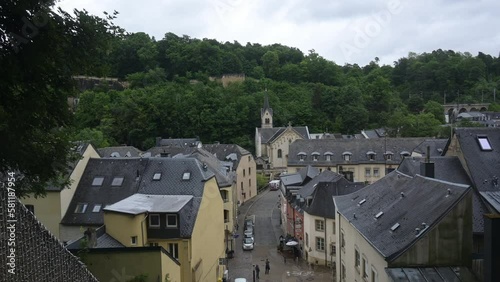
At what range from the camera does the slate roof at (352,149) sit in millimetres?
51938

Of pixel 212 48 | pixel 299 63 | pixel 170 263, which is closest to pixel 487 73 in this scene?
pixel 299 63

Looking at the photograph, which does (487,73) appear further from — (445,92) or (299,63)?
(299,63)

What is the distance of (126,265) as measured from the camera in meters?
13.8

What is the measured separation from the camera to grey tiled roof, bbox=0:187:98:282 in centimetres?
565

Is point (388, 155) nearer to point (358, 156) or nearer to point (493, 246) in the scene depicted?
point (358, 156)

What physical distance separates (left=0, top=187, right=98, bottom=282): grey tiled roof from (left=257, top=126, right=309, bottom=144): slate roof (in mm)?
57768

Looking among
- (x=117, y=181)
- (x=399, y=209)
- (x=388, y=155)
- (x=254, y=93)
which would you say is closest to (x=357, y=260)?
(x=399, y=209)

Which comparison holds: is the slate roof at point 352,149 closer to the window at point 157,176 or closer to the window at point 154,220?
the window at point 157,176

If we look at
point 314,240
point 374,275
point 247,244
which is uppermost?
point 374,275

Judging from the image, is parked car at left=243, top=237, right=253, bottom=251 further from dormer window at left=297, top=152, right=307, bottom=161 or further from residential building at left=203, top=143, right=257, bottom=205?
dormer window at left=297, top=152, right=307, bottom=161

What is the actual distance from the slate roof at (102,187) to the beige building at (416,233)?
1203cm

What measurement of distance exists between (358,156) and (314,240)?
22.9 meters

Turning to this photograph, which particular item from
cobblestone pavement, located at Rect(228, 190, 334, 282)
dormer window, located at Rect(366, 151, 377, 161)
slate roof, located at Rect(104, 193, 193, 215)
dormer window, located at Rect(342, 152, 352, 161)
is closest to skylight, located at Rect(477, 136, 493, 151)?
cobblestone pavement, located at Rect(228, 190, 334, 282)

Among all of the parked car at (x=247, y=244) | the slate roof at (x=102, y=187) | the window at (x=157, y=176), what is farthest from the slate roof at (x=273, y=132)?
the window at (x=157, y=176)
